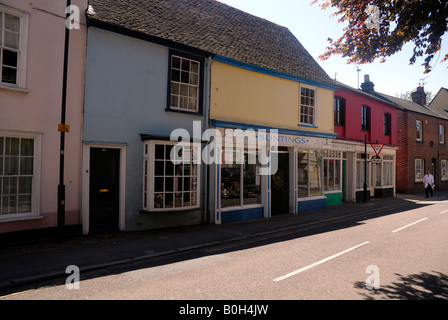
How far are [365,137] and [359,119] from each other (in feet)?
7.23

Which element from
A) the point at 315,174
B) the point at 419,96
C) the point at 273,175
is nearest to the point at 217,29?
the point at 273,175

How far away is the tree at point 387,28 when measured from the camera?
6.96m

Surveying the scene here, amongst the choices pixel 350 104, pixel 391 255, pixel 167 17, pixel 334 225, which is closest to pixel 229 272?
pixel 391 255

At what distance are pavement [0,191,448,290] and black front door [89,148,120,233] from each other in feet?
1.39

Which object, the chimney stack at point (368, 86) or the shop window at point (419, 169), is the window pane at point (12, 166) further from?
the shop window at point (419, 169)

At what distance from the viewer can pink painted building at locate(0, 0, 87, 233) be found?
25.4 ft

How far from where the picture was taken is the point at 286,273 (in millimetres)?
5902

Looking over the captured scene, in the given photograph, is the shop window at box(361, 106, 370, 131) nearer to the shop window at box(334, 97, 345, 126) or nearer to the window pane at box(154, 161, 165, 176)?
the shop window at box(334, 97, 345, 126)

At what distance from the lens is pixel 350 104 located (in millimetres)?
18344

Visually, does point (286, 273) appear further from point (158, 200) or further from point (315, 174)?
point (315, 174)

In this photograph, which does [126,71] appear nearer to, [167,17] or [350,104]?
[167,17]

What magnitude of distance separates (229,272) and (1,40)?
25.7 feet

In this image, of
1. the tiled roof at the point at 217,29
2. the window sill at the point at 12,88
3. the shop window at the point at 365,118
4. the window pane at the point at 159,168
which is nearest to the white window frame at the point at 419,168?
the shop window at the point at 365,118

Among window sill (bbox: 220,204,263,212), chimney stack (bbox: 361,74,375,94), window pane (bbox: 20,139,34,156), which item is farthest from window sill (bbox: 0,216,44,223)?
chimney stack (bbox: 361,74,375,94)
